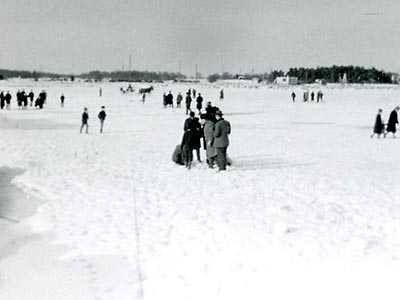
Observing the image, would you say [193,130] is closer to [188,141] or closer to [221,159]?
[188,141]

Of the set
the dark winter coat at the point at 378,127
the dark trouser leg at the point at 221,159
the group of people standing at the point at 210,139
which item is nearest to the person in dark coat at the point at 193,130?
the group of people standing at the point at 210,139

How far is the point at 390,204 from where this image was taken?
927 centimetres

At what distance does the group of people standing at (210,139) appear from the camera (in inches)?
484

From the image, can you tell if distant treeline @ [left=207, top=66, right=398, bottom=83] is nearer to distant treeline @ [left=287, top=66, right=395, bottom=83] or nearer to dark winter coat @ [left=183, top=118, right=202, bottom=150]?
distant treeline @ [left=287, top=66, right=395, bottom=83]

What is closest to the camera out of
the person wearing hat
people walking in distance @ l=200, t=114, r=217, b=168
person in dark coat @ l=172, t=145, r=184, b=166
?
the person wearing hat

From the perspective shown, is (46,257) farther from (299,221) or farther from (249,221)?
(299,221)

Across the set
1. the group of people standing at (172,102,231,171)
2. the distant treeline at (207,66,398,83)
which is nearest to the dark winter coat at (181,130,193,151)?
the group of people standing at (172,102,231,171)

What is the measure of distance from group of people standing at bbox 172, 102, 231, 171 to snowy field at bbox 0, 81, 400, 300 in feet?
1.11

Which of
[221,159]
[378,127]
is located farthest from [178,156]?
[378,127]

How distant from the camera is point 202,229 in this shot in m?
7.67

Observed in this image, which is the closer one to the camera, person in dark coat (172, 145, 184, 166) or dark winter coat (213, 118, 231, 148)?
dark winter coat (213, 118, 231, 148)

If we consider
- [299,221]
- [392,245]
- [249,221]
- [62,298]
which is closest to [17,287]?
[62,298]

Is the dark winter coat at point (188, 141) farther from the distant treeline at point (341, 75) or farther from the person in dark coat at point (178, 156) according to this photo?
the distant treeline at point (341, 75)

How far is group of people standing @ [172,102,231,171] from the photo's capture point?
484 inches
